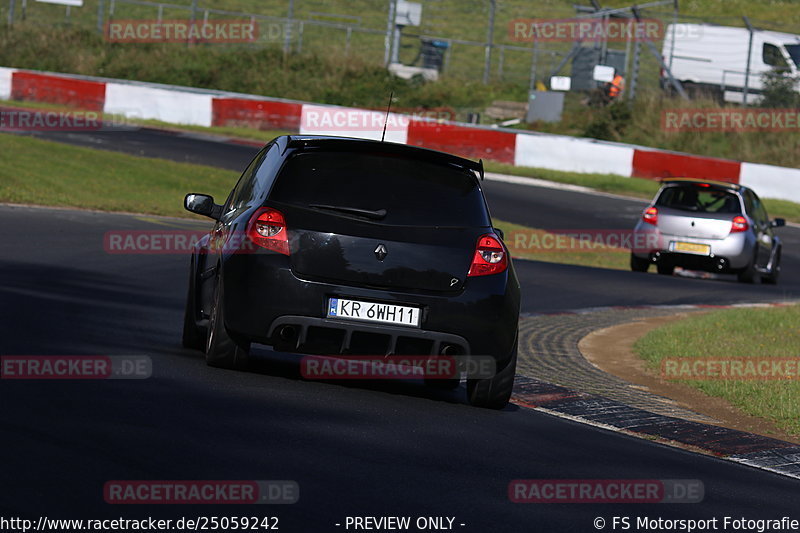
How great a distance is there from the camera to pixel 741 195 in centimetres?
2127

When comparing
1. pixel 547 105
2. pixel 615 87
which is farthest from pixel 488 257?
pixel 615 87

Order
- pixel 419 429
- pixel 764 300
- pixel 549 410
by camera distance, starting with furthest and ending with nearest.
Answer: pixel 764 300 < pixel 549 410 < pixel 419 429

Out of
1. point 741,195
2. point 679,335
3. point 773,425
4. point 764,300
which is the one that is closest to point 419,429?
point 773,425

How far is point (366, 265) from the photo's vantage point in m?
8.23

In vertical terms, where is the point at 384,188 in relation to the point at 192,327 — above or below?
above

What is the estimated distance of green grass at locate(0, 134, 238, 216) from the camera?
21.8 meters

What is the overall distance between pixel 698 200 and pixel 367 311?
14064mm

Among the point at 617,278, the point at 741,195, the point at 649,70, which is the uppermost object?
the point at 649,70

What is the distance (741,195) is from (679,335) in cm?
784

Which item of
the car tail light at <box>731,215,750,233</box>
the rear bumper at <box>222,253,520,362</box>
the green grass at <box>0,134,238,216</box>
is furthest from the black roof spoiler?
the car tail light at <box>731,215,750,233</box>

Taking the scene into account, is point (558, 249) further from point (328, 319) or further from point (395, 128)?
point (328, 319)

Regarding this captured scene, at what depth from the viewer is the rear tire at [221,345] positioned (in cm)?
849

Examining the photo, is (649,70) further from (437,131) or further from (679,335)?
(679,335)

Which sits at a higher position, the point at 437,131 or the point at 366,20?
the point at 366,20
